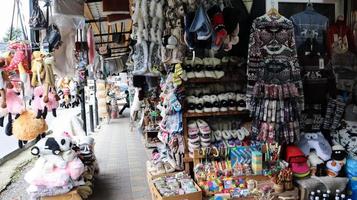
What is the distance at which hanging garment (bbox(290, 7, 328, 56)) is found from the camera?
3.36 m

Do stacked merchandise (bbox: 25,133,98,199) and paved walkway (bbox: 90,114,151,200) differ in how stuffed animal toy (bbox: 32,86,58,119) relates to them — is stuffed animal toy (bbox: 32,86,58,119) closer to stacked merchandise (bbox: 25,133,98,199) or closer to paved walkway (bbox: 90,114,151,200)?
stacked merchandise (bbox: 25,133,98,199)

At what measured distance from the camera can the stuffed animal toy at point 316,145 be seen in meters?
3.26

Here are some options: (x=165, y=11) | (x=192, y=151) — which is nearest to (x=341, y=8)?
(x=165, y=11)

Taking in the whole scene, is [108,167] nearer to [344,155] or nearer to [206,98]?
[206,98]

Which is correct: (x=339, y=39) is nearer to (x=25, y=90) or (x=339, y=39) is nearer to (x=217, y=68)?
(x=217, y=68)

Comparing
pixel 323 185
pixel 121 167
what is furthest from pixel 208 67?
pixel 121 167

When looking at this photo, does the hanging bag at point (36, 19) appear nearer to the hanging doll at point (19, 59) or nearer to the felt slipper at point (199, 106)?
the hanging doll at point (19, 59)

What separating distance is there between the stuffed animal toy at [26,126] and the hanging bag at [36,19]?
2.12 feet

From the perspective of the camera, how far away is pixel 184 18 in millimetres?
2906

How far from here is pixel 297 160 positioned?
3.26 meters

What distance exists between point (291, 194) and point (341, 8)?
219 centimetres

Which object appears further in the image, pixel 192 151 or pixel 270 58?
pixel 192 151

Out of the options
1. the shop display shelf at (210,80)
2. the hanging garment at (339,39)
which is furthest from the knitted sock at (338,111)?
the shop display shelf at (210,80)

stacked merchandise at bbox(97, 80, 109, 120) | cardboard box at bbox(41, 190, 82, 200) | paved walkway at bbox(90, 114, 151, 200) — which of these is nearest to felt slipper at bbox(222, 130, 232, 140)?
paved walkway at bbox(90, 114, 151, 200)
